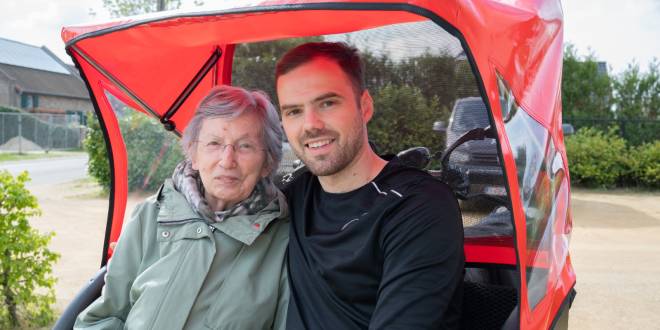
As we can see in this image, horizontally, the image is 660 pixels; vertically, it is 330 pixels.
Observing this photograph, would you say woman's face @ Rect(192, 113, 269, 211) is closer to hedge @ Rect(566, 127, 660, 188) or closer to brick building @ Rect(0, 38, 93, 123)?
hedge @ Rect(566, 127, 660, 188)

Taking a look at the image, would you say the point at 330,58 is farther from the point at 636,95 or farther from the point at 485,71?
the point at 636,95

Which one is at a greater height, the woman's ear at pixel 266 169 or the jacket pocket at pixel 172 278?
the woman's ear at pixel 266 169

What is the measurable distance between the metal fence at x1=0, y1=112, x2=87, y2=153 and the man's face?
28.0 metres

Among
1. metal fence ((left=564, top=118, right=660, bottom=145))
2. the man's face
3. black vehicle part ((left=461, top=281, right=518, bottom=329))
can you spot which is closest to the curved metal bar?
the man's face

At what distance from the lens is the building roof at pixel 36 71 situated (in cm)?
4067

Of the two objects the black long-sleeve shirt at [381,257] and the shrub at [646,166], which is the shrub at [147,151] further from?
the shrub at [646,166]

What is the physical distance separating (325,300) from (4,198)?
10.4 feet

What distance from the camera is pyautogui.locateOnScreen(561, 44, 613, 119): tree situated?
13703mm

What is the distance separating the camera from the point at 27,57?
44.7 meters

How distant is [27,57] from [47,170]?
99.1 feet

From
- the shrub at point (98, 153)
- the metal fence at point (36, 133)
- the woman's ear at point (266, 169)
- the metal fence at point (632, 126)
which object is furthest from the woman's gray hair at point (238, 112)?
the metal fence at point (36, 133)

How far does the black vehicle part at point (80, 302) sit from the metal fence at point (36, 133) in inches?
1075

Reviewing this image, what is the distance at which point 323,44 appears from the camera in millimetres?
2102

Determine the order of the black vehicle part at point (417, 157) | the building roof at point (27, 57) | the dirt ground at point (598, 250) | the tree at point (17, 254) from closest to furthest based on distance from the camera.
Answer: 1. the black vehicle part at point (417, 157)
2. the tree at point (17, 254)
3. the dirt ground at point (598, 250)
4. the building roof at point (27, 57)
